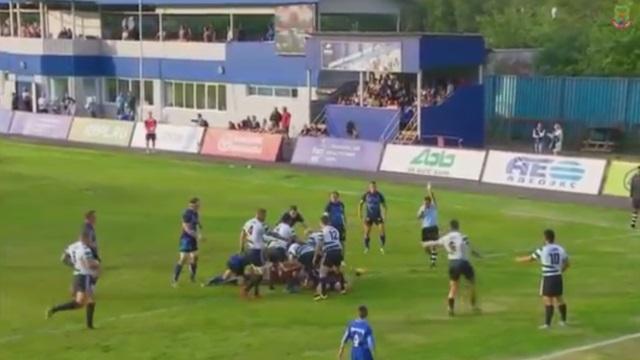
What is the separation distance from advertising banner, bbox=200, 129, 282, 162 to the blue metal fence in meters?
15.1

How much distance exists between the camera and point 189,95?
238 feet

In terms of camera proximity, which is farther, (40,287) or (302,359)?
(40,287)

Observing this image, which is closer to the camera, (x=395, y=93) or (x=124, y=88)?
(x=395, y=93)

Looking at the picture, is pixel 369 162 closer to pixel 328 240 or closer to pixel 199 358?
pixel 328 240

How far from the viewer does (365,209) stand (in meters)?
31.2

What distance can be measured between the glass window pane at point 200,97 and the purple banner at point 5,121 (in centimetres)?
1118

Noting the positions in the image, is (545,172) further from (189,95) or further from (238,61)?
(189,95)

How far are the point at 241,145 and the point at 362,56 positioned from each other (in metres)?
7.35

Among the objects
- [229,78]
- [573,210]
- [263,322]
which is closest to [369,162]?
[573,210]

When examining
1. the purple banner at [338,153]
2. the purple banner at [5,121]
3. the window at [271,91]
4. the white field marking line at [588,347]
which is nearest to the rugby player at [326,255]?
the white field marking line at [588,347]

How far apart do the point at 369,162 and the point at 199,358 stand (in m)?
29.4

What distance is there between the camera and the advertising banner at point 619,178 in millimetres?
40188

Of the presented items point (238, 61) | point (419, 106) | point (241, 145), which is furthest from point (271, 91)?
point (419, 106)

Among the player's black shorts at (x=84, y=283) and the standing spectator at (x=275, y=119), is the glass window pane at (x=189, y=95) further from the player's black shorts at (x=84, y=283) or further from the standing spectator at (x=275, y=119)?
the player's black shorts at (x=84, y=283)
